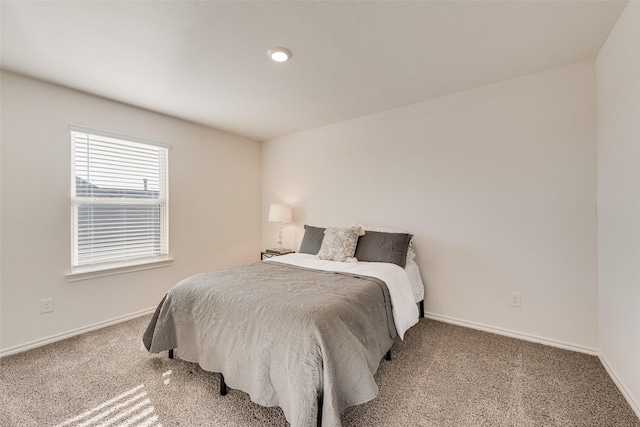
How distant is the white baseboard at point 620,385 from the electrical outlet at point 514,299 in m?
0.59

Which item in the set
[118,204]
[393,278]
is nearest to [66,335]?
[118,204]

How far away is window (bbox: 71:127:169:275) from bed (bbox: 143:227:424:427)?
131cm

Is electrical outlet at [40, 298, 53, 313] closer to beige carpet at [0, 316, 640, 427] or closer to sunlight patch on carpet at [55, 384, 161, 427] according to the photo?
beige carpet at [0, 316, 640, 427]

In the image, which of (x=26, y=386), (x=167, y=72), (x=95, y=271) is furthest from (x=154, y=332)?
(x=167, y=72)

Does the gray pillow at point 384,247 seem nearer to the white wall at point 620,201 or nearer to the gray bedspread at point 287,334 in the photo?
the gray bedspread at point 287,334

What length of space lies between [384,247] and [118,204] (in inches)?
112

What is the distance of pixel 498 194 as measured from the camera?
100 inches

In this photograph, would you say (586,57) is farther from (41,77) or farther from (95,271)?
(95,271)

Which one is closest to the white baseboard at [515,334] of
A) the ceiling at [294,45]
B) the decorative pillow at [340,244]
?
the decorative pillow at [340,244]

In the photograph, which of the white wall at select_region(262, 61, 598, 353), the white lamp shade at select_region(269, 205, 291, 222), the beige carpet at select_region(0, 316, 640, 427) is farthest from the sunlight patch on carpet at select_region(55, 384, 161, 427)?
the white wall at select_region(262, 61, 598, 353)

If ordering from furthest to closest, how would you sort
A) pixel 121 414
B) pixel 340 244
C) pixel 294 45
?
pixel 340 244
pixel 294 45
pixel 121 414

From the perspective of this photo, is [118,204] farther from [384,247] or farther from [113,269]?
[384,247]

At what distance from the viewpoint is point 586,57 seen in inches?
83.7

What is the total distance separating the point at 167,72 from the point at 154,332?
2067 mm
